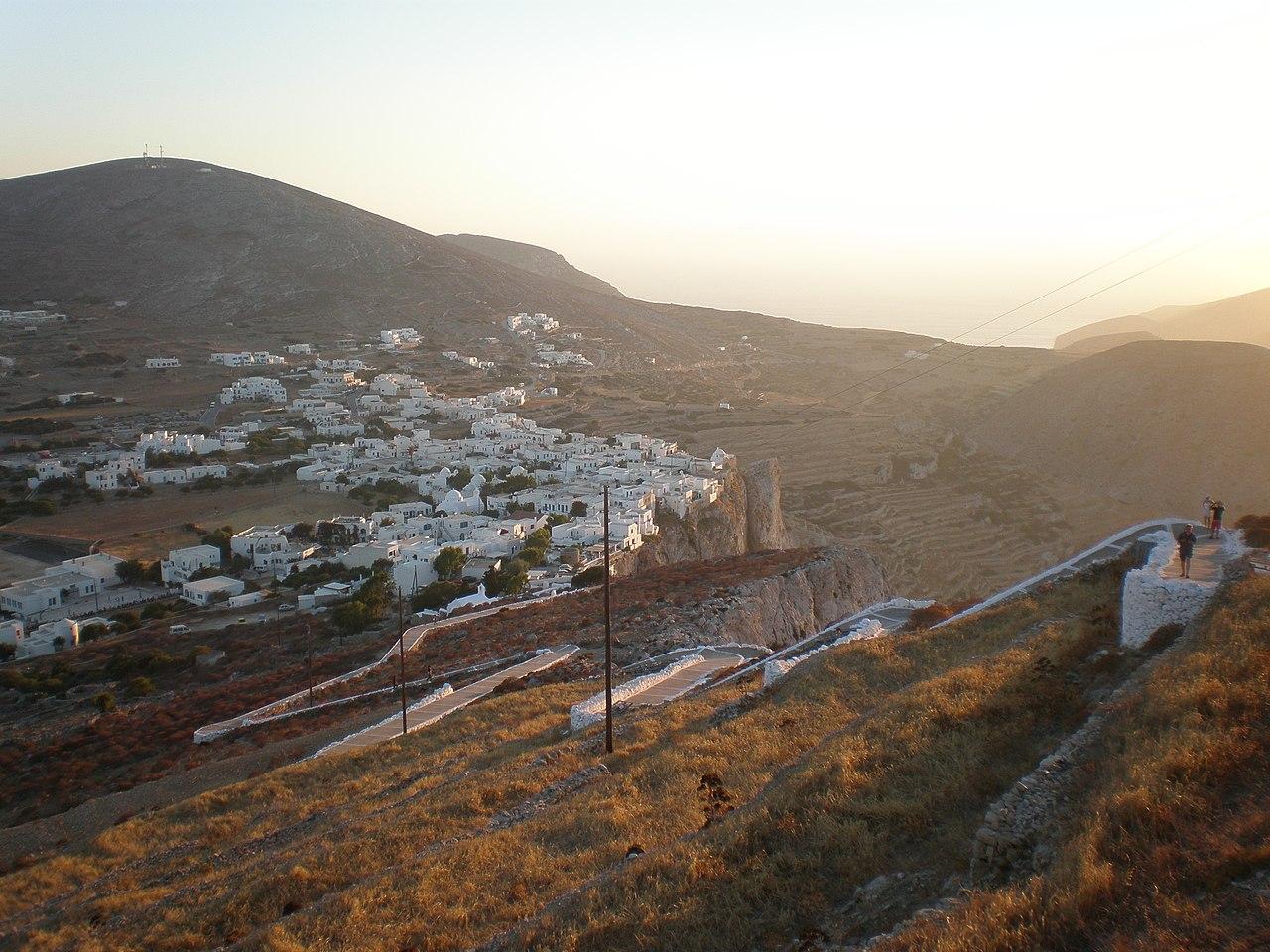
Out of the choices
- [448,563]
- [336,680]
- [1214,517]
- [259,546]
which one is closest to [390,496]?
[259,546]

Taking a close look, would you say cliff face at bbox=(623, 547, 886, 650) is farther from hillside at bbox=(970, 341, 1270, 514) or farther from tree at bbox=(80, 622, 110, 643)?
hillside at bbox=(970, 341, 1270, 514)

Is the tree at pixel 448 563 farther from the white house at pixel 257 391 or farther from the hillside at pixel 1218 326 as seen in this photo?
the hillside at pixel 1218 326

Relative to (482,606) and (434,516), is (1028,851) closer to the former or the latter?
(482,606)

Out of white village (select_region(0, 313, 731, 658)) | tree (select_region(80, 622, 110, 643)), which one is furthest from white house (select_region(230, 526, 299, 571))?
tree (select_region(80, 622, 110, 643))

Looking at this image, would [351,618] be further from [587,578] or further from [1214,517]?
[1214,517]

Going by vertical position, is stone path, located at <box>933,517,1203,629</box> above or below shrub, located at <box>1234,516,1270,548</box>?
below
